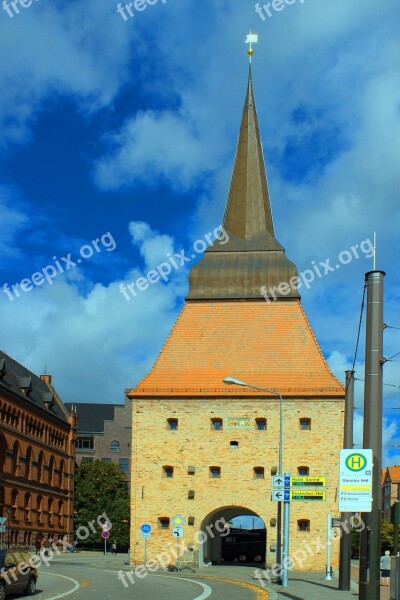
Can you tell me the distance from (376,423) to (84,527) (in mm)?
72676

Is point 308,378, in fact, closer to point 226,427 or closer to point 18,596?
point 226,427

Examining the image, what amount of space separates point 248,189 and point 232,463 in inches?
793

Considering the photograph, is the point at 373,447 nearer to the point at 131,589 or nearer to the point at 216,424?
the point at 131,589

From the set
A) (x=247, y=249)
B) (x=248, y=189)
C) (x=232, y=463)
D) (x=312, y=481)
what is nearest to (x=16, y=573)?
(x=312, y=481)

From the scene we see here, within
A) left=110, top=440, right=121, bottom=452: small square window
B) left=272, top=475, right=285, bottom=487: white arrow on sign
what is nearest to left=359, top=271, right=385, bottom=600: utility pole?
left=272, top=475, right=285, bottom=487: white arrow on sign

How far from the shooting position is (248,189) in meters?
56.8

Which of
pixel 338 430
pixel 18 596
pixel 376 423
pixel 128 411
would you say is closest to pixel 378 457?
pixel 376 423

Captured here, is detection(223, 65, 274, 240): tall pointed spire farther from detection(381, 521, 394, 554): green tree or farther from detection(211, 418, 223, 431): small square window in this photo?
detection(381, 521, 394, 554): green tree

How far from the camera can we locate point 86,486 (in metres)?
83.6

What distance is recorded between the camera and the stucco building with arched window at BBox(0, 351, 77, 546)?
212 feet

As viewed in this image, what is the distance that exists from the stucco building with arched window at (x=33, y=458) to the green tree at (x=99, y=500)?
1.30 m

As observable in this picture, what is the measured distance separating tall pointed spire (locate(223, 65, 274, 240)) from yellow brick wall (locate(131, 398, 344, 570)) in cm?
1385

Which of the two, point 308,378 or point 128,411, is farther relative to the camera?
point 128,411

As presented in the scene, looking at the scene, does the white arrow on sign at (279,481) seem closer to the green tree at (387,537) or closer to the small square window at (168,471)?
the small square window at (168,471)
